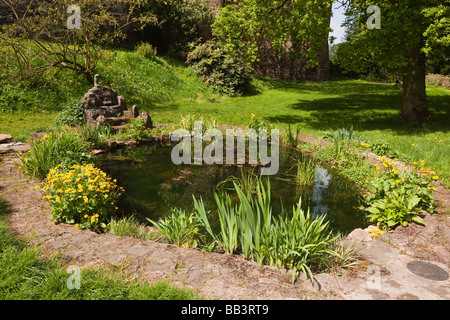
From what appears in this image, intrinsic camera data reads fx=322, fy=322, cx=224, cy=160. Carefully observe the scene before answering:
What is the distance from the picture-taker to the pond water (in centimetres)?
534

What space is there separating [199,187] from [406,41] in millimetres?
7772

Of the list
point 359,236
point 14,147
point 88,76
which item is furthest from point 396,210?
point 88,76

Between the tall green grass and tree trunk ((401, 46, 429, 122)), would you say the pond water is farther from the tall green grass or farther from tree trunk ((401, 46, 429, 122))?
tree trunk ((401, 46, 429, 122))

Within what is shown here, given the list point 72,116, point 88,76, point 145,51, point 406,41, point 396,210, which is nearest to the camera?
point 396,210

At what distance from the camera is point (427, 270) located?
11.4ft

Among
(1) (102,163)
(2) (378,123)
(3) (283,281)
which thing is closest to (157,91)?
(1) (102,163)

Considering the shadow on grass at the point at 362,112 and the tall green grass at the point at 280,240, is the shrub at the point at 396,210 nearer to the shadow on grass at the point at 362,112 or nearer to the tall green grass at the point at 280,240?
the tall green grass at the point at 280,240

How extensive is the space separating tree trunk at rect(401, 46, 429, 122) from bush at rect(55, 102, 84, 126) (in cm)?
1064

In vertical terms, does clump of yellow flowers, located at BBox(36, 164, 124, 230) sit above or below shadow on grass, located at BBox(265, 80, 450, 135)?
below

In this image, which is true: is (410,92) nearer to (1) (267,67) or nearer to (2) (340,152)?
(2) (340,152)

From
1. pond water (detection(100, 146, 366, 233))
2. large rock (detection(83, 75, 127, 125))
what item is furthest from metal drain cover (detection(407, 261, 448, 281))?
large rock (detection(83, 75, 127, 125))

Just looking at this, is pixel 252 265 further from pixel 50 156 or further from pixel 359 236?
pixel 50 156

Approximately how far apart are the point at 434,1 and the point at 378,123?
409 centimetres

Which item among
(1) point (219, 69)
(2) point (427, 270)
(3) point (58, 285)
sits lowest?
(2) point (427, 270)
